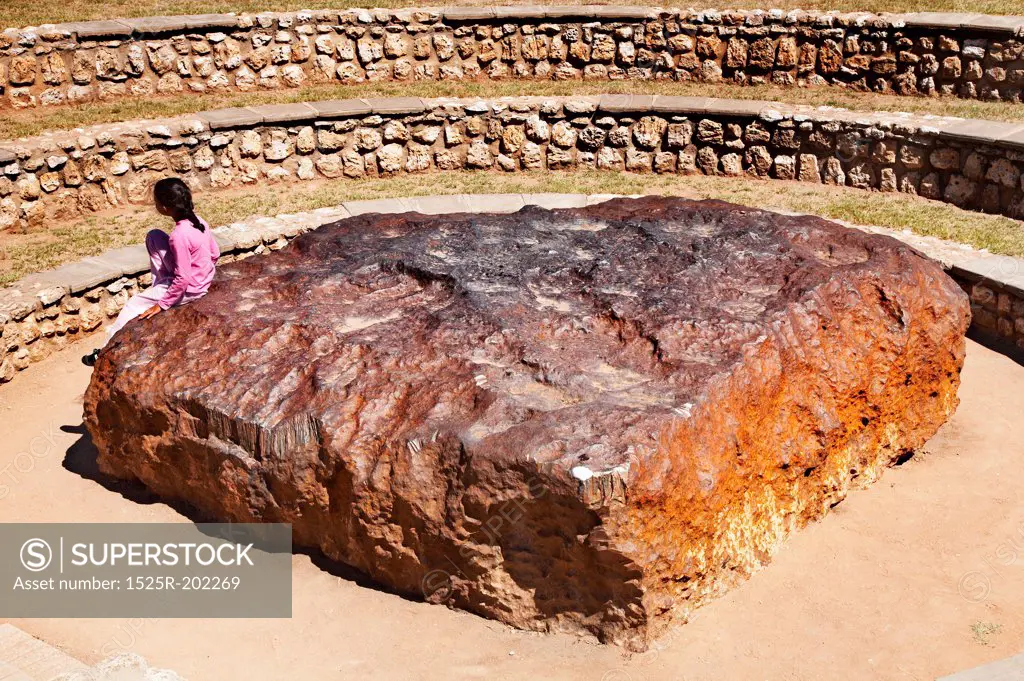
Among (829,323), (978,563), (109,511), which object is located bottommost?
(978,563)

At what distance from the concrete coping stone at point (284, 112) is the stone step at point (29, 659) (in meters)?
5.77

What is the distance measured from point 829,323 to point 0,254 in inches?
219

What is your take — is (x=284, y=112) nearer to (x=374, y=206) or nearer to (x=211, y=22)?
(x=211, y=22)

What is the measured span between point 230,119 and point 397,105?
1433mm

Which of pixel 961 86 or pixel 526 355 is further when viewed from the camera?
pixel 961 86

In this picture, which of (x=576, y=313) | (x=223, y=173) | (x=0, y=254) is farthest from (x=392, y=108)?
(x=576, y=313)

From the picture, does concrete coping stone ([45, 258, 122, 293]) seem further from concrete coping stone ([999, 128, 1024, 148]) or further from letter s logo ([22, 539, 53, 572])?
concrete coping stone ([999, 128, 1024, 148])

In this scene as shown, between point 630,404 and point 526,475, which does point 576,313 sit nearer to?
point 630,404

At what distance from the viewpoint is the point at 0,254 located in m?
6.97

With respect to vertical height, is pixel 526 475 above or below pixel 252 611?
above

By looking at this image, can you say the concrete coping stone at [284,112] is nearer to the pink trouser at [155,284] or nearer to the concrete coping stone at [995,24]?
the pink trouser at [155,284]

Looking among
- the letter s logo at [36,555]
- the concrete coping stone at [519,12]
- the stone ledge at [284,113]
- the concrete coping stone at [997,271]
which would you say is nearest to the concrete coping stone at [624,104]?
the concrete coping stone at [519,12]

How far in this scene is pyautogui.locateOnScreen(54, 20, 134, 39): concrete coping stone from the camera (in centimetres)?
884

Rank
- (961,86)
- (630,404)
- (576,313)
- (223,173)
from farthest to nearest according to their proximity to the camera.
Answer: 1. (961,86)
2. (223,173)
3. (576,313)
4. (630,404)
